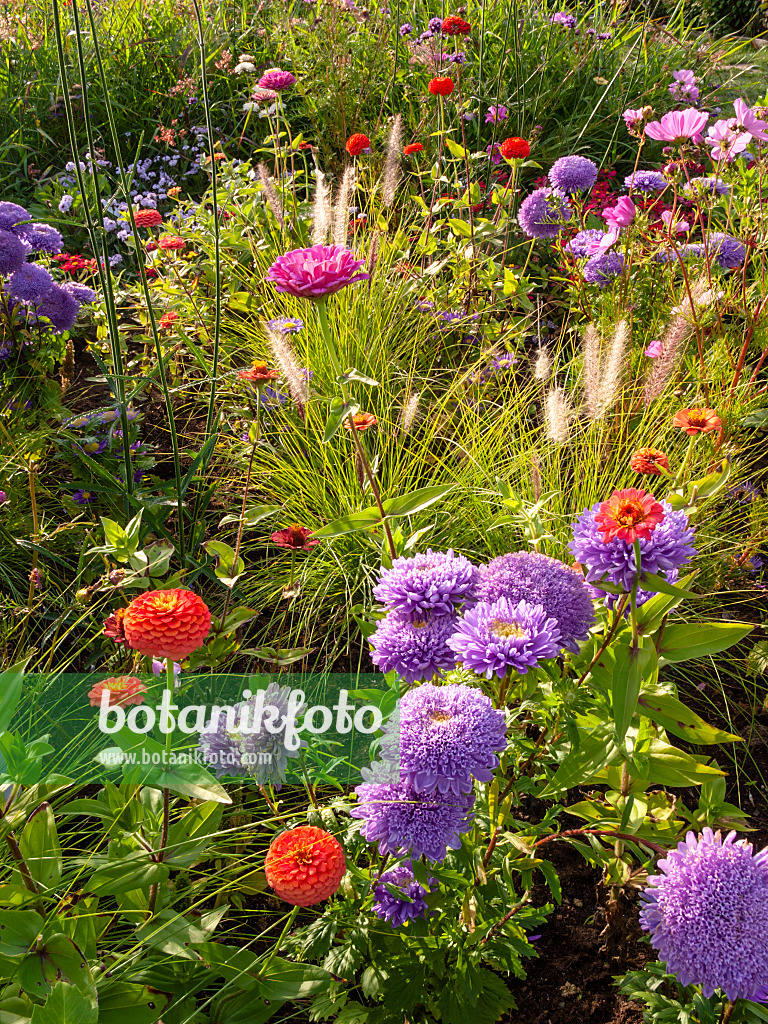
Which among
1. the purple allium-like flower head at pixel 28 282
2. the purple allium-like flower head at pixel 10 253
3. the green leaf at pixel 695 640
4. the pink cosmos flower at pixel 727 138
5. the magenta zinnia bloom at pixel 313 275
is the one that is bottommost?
the green leaf at pixel 695 640

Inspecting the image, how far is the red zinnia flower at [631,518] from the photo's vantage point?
119cm

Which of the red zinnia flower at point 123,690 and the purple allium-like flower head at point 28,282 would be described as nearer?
the red zinnia flower at point 123,690

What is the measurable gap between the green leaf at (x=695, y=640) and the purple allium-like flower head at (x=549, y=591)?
0.56 ft

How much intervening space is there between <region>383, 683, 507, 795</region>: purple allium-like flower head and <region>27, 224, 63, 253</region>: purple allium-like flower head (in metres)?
2.69

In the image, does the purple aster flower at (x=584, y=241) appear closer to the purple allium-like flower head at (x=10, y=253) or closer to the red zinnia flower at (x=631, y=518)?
the purple allium-like flower head at (x=10, y=253)

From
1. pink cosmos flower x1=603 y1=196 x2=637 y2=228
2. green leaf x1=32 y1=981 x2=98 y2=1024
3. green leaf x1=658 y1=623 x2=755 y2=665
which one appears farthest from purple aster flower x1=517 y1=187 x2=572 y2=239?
green leaf x1=32 y1=981 x2=98 y2=1024

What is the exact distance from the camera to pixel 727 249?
324cm

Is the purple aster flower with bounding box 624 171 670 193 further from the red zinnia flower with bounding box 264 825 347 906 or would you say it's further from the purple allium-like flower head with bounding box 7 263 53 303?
the red zinnia flower with bounding box 264 825 347 906

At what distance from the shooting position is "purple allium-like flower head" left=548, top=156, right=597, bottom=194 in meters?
3.44

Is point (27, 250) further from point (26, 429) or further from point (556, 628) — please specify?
point (556, 628)

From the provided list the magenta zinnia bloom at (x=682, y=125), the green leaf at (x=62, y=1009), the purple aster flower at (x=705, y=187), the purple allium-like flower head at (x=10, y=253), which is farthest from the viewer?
the purple aster flower at (x=705, y=187)

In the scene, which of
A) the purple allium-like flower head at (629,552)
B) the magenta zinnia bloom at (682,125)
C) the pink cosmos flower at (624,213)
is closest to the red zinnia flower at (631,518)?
the purple allium-like flower head at (629,552)

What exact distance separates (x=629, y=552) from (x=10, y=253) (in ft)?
7.90

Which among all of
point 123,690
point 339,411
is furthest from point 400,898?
point 339,411
